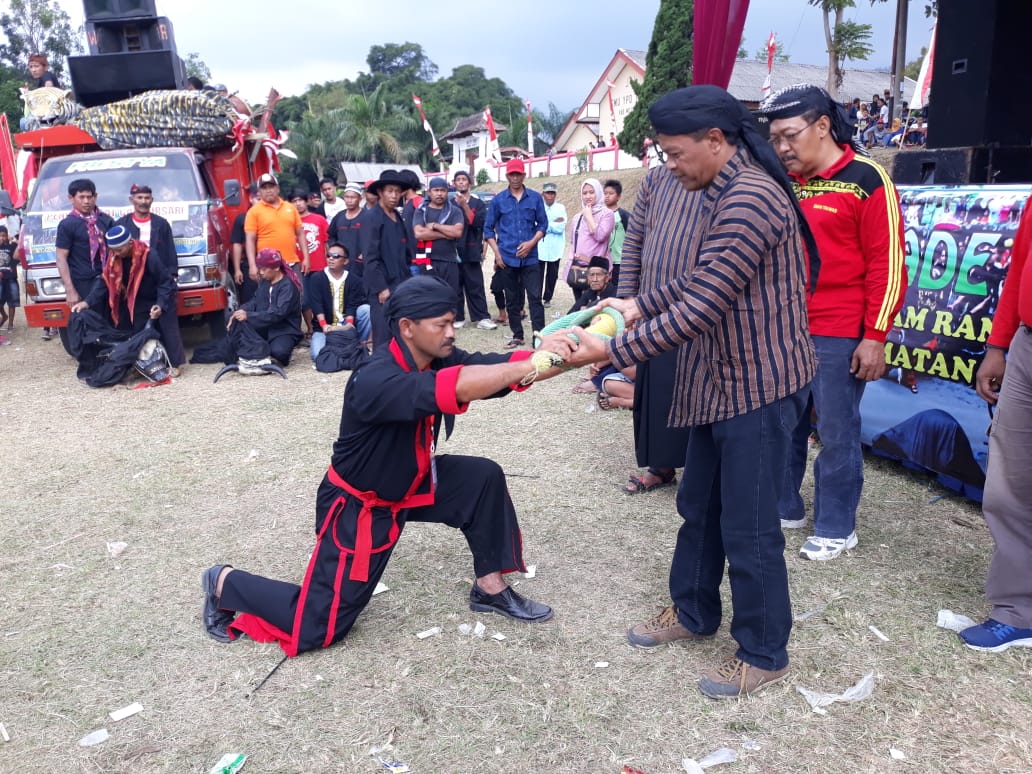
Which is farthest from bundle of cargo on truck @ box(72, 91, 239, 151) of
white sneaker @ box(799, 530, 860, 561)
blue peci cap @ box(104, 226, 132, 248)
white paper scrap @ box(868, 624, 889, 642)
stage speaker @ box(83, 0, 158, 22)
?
white paper scrap @ box(868, 624, 889, 642)

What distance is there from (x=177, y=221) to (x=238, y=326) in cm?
147

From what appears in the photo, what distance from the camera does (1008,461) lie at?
124 inches

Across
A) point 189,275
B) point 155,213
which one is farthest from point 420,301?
point 155,213

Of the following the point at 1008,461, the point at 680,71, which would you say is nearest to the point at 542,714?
the point at 1008,461

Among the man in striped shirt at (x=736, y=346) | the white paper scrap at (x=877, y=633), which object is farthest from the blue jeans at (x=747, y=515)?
the white paper scrap at (x=877, y=633)

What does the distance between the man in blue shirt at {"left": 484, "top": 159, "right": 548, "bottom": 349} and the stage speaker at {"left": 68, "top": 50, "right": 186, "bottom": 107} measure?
217 inches

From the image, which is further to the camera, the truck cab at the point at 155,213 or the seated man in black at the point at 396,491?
the truck cab at the point at 155,213

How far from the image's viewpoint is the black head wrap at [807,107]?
11.1ft

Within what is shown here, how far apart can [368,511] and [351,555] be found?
182 mm

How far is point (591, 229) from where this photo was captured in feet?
30.0

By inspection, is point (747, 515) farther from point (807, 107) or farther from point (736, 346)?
point (807, 107)

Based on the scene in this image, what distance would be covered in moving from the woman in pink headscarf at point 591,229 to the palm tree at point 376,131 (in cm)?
3700

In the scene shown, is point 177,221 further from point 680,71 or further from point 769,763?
point 680,71

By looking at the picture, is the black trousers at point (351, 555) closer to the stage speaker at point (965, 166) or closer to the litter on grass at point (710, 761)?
the litter on grass at point (710, 761)
